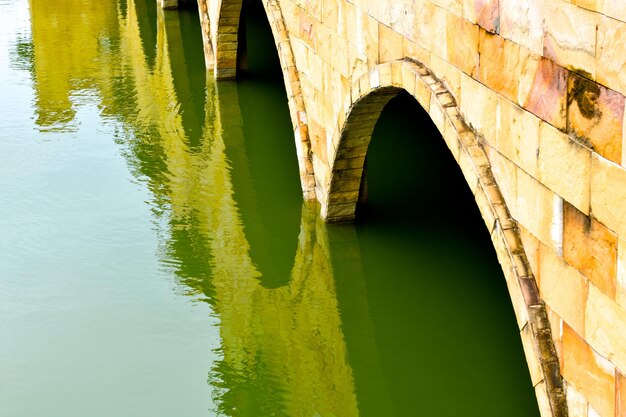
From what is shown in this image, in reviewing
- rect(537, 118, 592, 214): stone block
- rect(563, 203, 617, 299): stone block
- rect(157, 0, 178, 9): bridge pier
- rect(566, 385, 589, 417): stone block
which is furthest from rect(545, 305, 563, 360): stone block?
rect(157, 0, 178, 9): bridge pier

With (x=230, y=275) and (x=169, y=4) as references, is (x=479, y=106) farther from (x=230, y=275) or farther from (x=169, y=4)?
(x=169, y=4)

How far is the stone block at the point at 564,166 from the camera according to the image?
183 inches

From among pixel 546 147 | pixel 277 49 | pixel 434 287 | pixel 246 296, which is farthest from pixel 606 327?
pixel 277 49

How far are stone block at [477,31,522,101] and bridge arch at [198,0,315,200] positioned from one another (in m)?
4.24

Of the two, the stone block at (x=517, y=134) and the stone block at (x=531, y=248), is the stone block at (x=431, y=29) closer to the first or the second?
the stone block at (x=517, y=134)

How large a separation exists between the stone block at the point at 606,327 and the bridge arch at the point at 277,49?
5.37 meters

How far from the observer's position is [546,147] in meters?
4.99

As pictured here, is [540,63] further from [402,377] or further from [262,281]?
[262,281]

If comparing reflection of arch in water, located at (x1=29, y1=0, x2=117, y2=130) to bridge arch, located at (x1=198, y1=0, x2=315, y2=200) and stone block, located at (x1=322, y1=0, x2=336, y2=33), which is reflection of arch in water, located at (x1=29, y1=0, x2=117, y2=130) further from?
stone block, located at (x1=322, y1=0, x2=336, y2=33)

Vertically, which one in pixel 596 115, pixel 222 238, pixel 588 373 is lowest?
pixel 222 238

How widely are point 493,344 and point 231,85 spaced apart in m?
8.04

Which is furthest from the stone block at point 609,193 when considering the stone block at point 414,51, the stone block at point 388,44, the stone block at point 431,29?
the stone block at point 388,44

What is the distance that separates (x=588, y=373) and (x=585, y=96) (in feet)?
4.37

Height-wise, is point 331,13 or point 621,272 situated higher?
point 331,13
